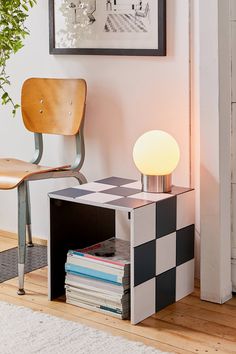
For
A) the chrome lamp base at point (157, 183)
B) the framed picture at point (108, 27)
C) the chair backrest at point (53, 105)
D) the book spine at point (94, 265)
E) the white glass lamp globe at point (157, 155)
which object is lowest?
the book spine at point (94, 265)

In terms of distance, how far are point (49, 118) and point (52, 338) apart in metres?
1.36

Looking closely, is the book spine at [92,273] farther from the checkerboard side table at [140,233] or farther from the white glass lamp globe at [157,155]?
the white glass lamp globe at [157,155]

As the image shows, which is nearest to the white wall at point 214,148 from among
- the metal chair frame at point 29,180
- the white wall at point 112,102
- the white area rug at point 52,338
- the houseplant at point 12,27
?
the white wall at point 112,102

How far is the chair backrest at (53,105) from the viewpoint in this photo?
3.73 m

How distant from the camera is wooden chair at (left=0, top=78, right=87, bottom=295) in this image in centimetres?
355

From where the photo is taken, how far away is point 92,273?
10.3 ft

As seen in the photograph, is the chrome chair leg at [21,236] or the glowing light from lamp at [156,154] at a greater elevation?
the glowing light from lamp at [156,154]

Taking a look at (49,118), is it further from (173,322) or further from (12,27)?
(173,322)

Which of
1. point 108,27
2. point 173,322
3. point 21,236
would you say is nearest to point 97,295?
point 173,322

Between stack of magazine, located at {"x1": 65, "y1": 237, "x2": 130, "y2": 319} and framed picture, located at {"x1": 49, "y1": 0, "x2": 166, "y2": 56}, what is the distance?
3.18 feet

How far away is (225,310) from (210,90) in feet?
3.02

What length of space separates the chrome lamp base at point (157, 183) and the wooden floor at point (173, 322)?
0.50 meters

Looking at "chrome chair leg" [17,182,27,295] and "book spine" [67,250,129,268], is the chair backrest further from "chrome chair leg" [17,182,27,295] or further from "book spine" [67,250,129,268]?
"book spine" [67,250,129,268]

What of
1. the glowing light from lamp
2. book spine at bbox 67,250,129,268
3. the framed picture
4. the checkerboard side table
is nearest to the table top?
the checkerboard side table
